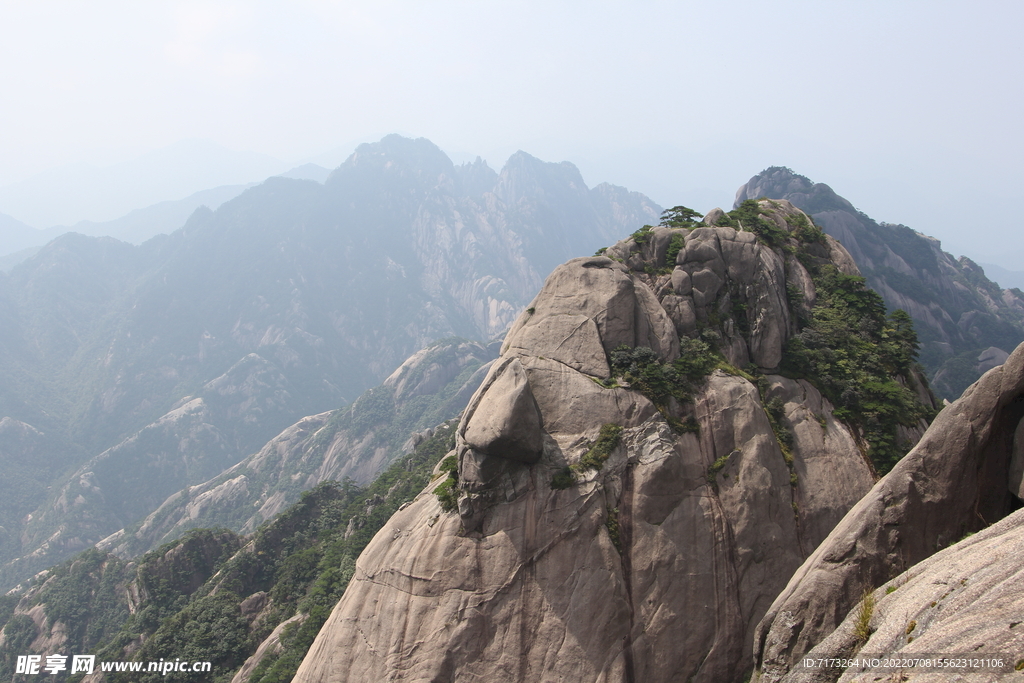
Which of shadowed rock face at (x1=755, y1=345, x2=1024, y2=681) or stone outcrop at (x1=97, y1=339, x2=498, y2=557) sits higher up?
shadowed rock face at (x1=755, y1=345, x2=1024, y2=681)

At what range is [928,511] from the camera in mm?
14703

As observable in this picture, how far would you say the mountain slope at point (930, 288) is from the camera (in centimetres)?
9881

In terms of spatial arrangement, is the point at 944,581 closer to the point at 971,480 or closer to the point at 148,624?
the point at 971,480

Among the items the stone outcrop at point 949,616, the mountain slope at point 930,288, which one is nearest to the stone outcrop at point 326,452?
the mountain slope at point 930,288

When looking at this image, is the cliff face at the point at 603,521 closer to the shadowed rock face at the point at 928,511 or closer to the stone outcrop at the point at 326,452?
the shadowed rock face at the point at 928,511

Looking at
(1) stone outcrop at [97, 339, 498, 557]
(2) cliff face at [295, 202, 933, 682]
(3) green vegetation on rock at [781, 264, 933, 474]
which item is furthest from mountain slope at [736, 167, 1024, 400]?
(1) stone outcrop at [97, 339, 498, 557]

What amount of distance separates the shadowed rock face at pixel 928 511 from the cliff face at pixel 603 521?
290 inches

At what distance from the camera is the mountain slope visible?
324ft

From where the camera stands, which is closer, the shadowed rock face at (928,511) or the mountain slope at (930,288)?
the shadowed rock face at (928,511)

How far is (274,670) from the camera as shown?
35.2m

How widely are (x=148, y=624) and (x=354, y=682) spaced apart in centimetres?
4486

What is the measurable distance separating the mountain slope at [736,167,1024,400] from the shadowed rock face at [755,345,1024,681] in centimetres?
8899

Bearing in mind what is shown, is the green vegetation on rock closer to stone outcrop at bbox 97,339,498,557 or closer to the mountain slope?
the mountain slope

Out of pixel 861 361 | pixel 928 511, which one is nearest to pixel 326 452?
pixel 861 361
